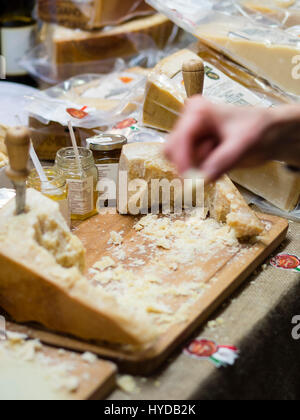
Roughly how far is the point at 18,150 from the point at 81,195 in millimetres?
362

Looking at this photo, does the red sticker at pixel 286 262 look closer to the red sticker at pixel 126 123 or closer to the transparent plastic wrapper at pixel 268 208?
the transparent plastic wrapper at pixel 268 208

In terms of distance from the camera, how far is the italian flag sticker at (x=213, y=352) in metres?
0.85

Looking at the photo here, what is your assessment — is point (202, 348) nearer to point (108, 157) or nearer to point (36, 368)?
point (36, 368)

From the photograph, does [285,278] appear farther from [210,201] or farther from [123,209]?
[123,209]

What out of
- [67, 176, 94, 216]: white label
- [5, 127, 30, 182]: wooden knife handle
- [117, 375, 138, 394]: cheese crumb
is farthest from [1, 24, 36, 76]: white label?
[117, 375, 138, 394]: cheese crumb

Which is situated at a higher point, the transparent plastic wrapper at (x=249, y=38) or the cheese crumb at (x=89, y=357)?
the transparent plastic wrapper at (x=249, y=38)

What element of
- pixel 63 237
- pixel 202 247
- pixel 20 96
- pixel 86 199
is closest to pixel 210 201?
pixel 202 247

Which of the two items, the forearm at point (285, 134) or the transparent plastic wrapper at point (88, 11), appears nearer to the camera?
the forearm at point (285, 134)

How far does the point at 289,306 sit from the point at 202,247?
0.20 m

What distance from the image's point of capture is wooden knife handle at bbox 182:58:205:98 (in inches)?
43.0

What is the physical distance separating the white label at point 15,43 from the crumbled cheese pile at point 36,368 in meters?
1.51

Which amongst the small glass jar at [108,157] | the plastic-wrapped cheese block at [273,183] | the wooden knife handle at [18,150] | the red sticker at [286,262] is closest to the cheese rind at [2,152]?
the small glass jar at [108,157]

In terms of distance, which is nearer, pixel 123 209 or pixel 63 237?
pixel 63 237
